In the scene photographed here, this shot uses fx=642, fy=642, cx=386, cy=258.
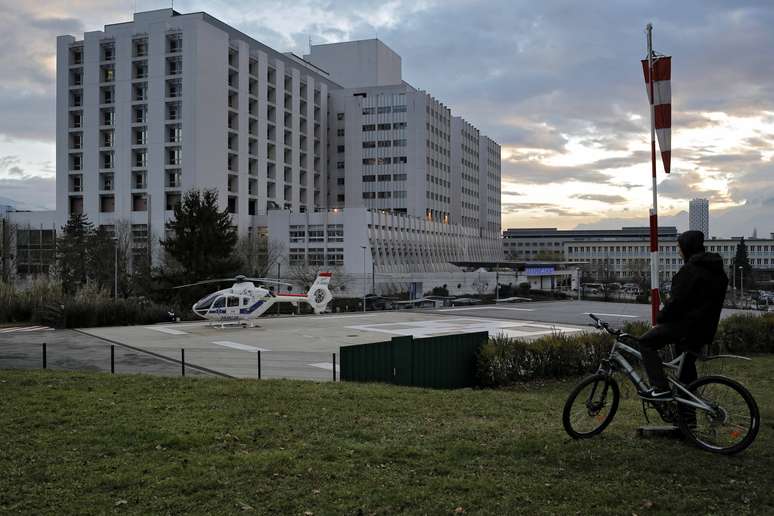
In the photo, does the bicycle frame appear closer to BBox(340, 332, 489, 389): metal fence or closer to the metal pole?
the metal pole

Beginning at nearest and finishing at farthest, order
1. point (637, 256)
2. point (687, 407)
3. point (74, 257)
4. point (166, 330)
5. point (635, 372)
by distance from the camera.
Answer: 1. point (687, 407)
2. point (635, 372)
3. point (166, 330)
4. point (74, 257)
5. point (637, 256)

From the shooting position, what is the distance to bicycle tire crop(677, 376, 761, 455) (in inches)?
262

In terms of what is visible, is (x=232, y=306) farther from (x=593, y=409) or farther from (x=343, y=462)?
(x=593, y=409)

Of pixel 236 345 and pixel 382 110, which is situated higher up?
pixel 382 110

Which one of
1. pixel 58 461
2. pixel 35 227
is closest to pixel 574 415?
pixel 58 461

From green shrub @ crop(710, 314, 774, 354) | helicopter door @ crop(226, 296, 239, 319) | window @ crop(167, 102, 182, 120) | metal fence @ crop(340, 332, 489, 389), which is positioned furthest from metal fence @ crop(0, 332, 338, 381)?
window @ crop(167, 102, 182, 120)

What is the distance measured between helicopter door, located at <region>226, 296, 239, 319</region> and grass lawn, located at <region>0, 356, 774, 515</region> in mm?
22708

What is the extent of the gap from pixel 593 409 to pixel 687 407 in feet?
3.27

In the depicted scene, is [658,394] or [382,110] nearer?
[658,394]

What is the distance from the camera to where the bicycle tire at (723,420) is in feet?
21.8

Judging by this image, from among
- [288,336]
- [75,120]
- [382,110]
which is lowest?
[288,336]

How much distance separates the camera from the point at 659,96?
13.4m

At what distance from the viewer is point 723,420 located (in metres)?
6.80

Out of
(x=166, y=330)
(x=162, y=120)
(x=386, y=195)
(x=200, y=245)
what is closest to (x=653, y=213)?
(x=166, y=330)
